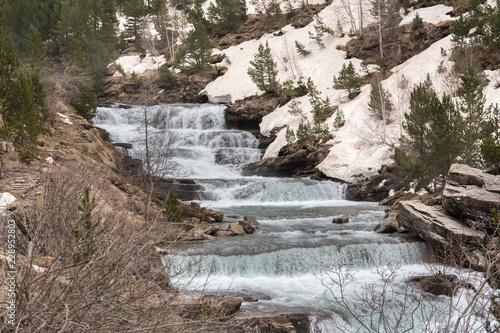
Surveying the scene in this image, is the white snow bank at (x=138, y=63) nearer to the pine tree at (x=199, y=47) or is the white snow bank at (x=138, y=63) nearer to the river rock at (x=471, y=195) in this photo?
the pine tree at (x=199, y=47)

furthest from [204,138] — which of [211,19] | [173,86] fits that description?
[211,19]

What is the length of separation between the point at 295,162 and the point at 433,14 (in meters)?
22.6

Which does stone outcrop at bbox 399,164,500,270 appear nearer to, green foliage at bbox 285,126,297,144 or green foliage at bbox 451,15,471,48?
green foliage at bbox 285,126,297,144

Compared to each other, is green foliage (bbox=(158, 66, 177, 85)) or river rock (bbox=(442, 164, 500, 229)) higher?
green foliage (bbox=(158, 66, 177, 85))

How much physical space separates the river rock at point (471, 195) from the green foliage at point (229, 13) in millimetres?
47868

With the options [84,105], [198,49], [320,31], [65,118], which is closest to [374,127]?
[320,31]

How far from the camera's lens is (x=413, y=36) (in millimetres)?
35406

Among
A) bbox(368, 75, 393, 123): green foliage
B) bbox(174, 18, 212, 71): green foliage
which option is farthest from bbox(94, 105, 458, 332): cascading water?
bbox(174, 18, 212, 71): green foliage

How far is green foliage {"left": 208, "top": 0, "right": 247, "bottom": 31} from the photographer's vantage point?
54.0 m

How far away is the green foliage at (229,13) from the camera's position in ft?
177

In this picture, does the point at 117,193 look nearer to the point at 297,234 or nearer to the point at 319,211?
the point at 297,234

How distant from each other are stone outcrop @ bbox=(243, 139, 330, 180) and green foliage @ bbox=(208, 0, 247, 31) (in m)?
32.9

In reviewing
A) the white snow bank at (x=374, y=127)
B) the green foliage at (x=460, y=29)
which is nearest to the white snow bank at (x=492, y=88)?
the white snow bank at (x=374, y=127)

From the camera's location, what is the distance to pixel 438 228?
12.4m
